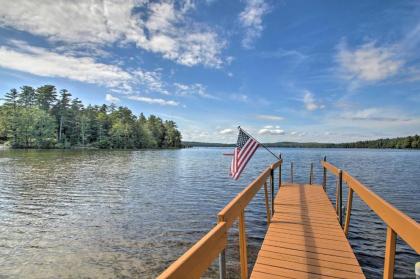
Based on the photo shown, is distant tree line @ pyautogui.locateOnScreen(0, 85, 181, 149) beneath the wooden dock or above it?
above

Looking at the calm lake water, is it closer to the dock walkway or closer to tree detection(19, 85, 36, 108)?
the dock walkway

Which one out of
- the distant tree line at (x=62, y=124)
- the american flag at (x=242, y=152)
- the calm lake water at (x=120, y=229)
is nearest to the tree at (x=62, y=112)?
the distant tree line at (x=62, y=124)

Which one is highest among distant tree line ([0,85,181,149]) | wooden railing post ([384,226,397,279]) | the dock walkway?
distant tree line ([0,85,181,149])

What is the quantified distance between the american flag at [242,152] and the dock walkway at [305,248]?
1577mm

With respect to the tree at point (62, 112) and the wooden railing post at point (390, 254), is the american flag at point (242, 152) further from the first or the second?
the tree at point (62, 112)

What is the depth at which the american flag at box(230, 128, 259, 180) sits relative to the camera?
8.44m

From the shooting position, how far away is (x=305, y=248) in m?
4.99

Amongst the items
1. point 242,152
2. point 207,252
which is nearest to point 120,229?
point 242,152

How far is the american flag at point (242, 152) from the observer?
844 centimetres

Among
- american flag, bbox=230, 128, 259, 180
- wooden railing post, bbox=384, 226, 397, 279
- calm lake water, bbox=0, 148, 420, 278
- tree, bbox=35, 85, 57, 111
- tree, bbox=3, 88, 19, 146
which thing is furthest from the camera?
tree, bbox=35, 85, 57, 111

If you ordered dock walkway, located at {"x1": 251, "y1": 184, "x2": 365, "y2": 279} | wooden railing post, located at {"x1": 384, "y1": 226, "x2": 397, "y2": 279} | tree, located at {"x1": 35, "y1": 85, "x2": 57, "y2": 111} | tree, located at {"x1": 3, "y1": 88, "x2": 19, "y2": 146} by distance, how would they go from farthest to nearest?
tree, located at {"x1": 35, "y1": 85, "x2": 57, "y2": 111} < tree, located at {"x1": 3, "y1": 88, "x2": 19, "y2": 146} < dock walkway, located at {"x1": 251, "y1": 184, "x2": 365, "y2": 279} < wooden railing post, located at {"x1": 384, "y1": 226, "x2": 397, "y2": 279}

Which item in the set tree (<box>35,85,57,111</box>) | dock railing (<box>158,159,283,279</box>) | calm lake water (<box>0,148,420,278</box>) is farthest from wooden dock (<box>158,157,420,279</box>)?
tree (<box>35,85,57,111</box>)

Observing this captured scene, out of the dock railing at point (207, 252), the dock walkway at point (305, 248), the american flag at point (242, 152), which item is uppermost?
the american flag at point (242, 152)

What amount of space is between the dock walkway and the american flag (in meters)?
1.58
